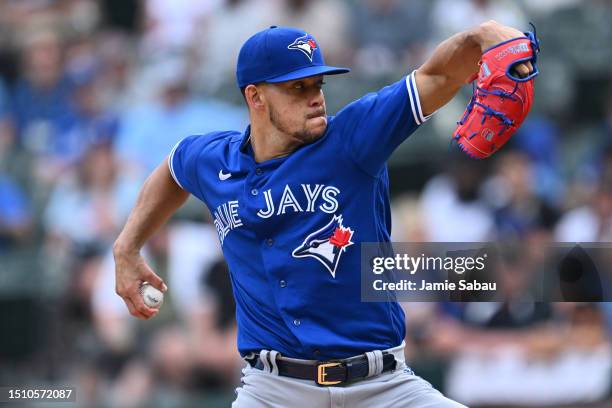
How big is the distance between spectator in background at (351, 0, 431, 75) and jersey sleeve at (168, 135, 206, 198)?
186 inches

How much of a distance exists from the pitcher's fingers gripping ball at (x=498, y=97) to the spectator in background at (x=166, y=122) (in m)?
5.44

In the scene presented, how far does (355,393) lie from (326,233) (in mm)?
614

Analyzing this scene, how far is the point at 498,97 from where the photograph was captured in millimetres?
3709

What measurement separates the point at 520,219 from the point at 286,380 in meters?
4.22

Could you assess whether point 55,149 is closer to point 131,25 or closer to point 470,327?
point 131,25

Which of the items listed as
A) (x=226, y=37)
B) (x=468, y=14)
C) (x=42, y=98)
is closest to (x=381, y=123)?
(x=468, y=14)

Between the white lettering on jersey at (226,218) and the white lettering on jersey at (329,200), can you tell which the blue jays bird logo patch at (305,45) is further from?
the white lettering on jersey at (226,218)

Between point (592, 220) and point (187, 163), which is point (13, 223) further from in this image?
point (187, 163)

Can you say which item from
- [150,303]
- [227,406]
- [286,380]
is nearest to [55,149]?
[227,406]

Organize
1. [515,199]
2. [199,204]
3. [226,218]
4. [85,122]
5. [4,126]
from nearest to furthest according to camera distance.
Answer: [226,218] < [515,199] < [199,204] < [85,122] < [4,126]

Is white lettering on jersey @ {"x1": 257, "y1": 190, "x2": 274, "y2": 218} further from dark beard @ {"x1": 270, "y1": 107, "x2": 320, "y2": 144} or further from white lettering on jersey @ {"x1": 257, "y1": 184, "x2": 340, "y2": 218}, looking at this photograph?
dark beard @ {"x1": 270, "y1": 107, "x2": 320, "y2": 144}

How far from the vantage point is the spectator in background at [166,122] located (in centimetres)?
923

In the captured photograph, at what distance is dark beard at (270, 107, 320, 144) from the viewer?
4.13 m

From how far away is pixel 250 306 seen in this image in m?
4.25
